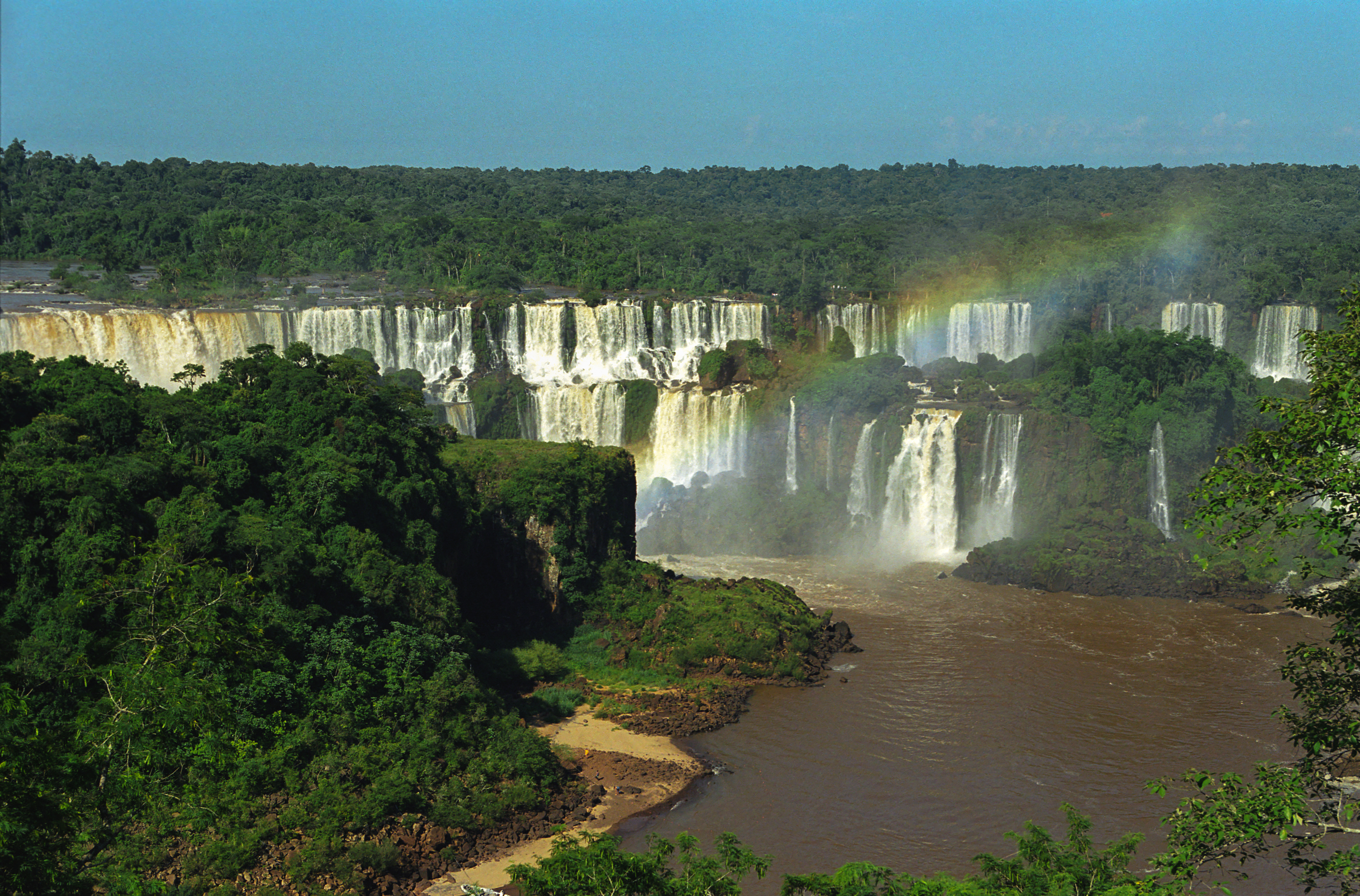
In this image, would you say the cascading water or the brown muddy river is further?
the cascading water

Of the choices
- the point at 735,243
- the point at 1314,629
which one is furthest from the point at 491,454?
the point at 735,243

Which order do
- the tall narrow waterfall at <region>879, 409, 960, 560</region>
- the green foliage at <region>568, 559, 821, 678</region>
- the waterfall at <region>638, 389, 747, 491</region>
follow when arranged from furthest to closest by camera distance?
the waterfall at <region>638, 389, 747, 491</region>
the tall narrow waterfall at <region>879, 409, 960, 560</region>
the green foliage at <region>568, 559, 821, 678</region>

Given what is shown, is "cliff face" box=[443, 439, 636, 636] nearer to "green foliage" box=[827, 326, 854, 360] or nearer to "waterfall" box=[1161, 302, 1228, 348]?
"green foliage" box=[827, 326, 854, 360]

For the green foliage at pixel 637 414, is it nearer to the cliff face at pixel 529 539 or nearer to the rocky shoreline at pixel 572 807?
the cliff face at pixel 529 539

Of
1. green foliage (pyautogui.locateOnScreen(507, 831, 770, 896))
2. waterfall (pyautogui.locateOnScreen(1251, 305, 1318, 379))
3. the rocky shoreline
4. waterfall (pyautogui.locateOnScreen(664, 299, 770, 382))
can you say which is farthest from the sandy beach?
waterfall (pyautogui.locateOnScreen(1251, 305, 1318, 379))

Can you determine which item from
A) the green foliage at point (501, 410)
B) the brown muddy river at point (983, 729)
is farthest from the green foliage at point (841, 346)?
the brown muddy river at point (983, 729)
